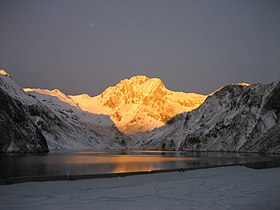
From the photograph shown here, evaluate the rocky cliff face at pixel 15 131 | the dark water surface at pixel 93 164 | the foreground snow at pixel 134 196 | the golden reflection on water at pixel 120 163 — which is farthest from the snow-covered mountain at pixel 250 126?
the foreground snow at pixel 134 196

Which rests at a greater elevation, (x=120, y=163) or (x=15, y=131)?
(x=120, y=163)

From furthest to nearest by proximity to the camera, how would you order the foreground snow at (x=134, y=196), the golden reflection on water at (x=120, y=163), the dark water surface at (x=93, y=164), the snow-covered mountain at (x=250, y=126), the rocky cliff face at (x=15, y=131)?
the snow-covered mountain at (x=250, y=126), the rocky cliff face at (x=15, y=131), the golden reflection on water at (x=120, y=163), the dark water surface at (x=93, y=164), the foreground snow at (x=134, y=196)

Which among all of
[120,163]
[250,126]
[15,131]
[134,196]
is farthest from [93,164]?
[250,126]

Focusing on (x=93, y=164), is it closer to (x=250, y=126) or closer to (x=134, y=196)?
(x=134, y=196)

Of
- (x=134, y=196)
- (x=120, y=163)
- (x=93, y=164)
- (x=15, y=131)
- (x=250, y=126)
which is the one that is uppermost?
(x=134, y=196)

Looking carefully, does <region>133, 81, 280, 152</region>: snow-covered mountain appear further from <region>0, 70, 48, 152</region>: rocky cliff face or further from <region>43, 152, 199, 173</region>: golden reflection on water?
Result: <region>0, 70, 48, 152</region>: rocky cliff face

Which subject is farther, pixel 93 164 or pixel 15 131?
pixel 15 131

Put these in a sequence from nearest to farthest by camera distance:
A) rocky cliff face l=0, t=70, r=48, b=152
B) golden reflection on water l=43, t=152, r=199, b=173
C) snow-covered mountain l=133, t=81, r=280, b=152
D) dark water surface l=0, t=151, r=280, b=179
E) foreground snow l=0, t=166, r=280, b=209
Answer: foreground snow l=0, t=166, r=280, b=209 < dark water surface l=0, t=151, r=280, b=179 < golden reflection on water l=43, t=152, r=199, b=173 < rocky cliff face l=0, t=70, r=48, b=152 < snow-covered mountain l=133, t=81, r=280, b=152

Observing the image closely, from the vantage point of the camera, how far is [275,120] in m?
151

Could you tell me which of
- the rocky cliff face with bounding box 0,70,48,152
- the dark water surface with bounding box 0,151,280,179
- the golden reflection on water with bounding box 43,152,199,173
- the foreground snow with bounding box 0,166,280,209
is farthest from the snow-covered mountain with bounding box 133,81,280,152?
the foreground snow with bounding box 0,166,280,209

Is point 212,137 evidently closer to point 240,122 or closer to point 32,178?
point 240,122

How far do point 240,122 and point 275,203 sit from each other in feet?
508

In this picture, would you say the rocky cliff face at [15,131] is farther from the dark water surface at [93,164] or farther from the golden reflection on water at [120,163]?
the golden reflection on water at [120,163]

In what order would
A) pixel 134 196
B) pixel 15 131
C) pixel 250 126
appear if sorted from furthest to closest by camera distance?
pixel 250 126 → pixel 15 131 → pixel 134 196
